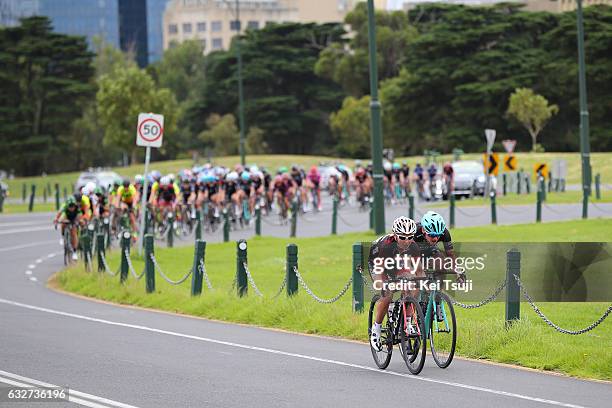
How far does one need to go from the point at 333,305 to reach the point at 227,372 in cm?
528

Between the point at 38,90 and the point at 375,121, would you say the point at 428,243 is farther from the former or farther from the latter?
the point at 38,90

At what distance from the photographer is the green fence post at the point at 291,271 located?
18.0 metres

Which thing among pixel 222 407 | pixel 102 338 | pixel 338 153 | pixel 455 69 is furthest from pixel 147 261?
pixel 338 153

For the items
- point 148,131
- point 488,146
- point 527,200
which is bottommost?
point 527,200

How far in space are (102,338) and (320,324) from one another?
108 inches

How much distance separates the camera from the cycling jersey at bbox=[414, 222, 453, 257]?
13.0m

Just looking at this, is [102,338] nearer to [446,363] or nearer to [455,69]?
[446,363]

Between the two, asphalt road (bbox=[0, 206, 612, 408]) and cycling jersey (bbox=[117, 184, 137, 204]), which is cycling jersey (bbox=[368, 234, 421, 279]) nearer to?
asphalt road (bbox=[0, 206, 612, 408])

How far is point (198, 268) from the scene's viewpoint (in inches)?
839

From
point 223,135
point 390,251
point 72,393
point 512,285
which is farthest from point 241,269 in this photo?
point 223,135

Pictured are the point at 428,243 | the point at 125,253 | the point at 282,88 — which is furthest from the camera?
the point at 282,88

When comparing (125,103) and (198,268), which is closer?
(198,268)

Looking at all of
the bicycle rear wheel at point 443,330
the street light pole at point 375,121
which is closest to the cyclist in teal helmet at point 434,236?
the bicycle rear wheel at point 443,330

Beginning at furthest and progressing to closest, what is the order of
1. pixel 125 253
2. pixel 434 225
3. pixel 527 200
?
pixel 527 200
pixel 125 253
pixel 434 225
